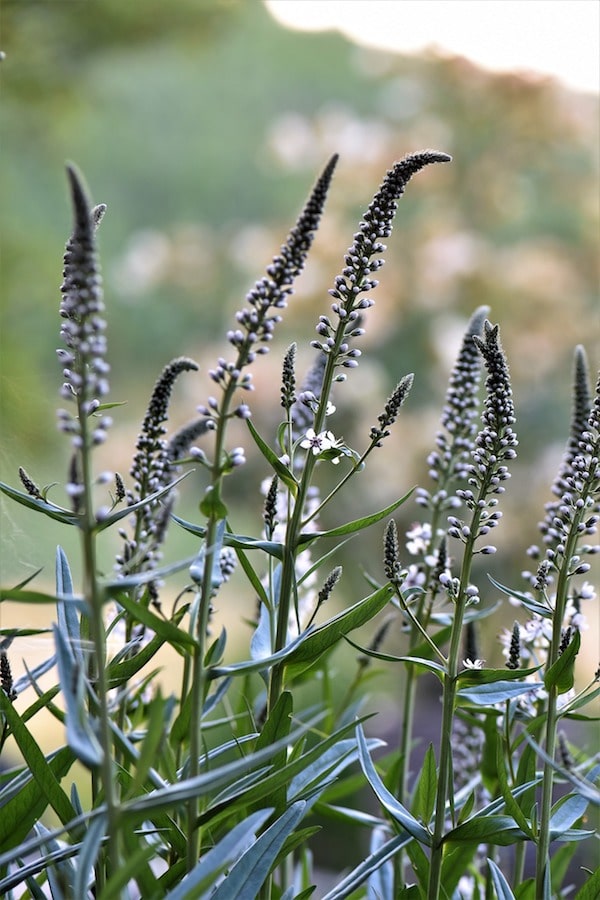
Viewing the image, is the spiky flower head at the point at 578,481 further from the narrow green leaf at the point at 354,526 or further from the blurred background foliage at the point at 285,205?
the blurred background foliage at the point at 285,205

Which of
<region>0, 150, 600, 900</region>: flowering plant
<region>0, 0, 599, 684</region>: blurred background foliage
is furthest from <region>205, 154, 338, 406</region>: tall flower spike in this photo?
<region>0, 0, 599, 684</region>: blurred background foliage

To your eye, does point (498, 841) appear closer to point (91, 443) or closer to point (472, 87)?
point (91, 443)

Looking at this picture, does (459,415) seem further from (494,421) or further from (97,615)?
(97,615)

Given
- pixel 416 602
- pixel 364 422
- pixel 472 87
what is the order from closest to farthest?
pixel 416 602 → pixel 364 422 → pixel 472 87

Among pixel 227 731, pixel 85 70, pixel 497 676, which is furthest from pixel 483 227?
pixel 497 676

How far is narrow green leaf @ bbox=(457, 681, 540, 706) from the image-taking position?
48 cm

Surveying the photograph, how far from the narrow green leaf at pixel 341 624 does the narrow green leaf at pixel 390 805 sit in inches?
2.2

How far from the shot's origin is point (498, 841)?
1.60ft

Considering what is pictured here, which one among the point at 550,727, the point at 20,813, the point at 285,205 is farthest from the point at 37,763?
the point at 285,205

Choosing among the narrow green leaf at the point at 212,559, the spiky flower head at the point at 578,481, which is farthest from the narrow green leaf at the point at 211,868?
the spiky flower head at the point at 578,481

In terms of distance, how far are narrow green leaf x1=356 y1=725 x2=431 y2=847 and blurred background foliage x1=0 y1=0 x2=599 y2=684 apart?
46.6 inches

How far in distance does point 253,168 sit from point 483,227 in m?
0.54

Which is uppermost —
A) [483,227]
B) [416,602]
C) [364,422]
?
[483,227]

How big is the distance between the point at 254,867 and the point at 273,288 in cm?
27
